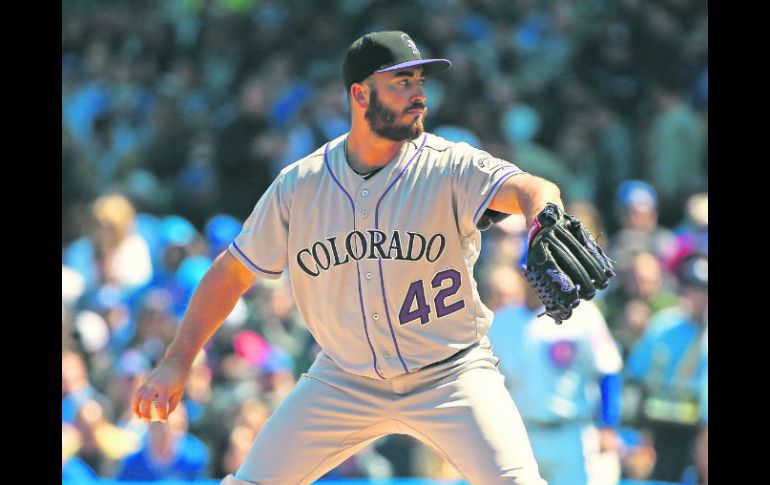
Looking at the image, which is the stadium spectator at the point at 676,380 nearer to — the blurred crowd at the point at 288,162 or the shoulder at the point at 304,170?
the blurred crowd at the point at 288,162

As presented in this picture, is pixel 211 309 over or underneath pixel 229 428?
over

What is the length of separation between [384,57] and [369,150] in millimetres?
339

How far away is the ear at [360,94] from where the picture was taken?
4.65 metres

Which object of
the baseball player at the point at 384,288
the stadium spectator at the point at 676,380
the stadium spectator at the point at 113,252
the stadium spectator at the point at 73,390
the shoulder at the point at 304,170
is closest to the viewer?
the baseball player at the point at 384,288

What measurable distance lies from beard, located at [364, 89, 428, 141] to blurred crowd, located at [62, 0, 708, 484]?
250 cm

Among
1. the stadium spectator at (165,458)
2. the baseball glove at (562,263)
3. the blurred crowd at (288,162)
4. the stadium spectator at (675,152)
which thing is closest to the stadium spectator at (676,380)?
the blurred crowd at (288,162)

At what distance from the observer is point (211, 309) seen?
4719mm

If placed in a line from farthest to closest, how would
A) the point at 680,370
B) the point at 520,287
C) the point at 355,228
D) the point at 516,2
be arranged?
1. the point at 516,2
2. the point at 680,370
3. the point at 520,287
4. the point at 355,228

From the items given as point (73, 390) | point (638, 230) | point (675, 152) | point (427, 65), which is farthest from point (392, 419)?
point (675, 152)

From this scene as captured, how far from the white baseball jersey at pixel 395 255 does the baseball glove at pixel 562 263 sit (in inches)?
18.1

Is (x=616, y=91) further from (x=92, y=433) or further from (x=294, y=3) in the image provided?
(x=92, y=433)

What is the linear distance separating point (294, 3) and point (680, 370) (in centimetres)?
614
